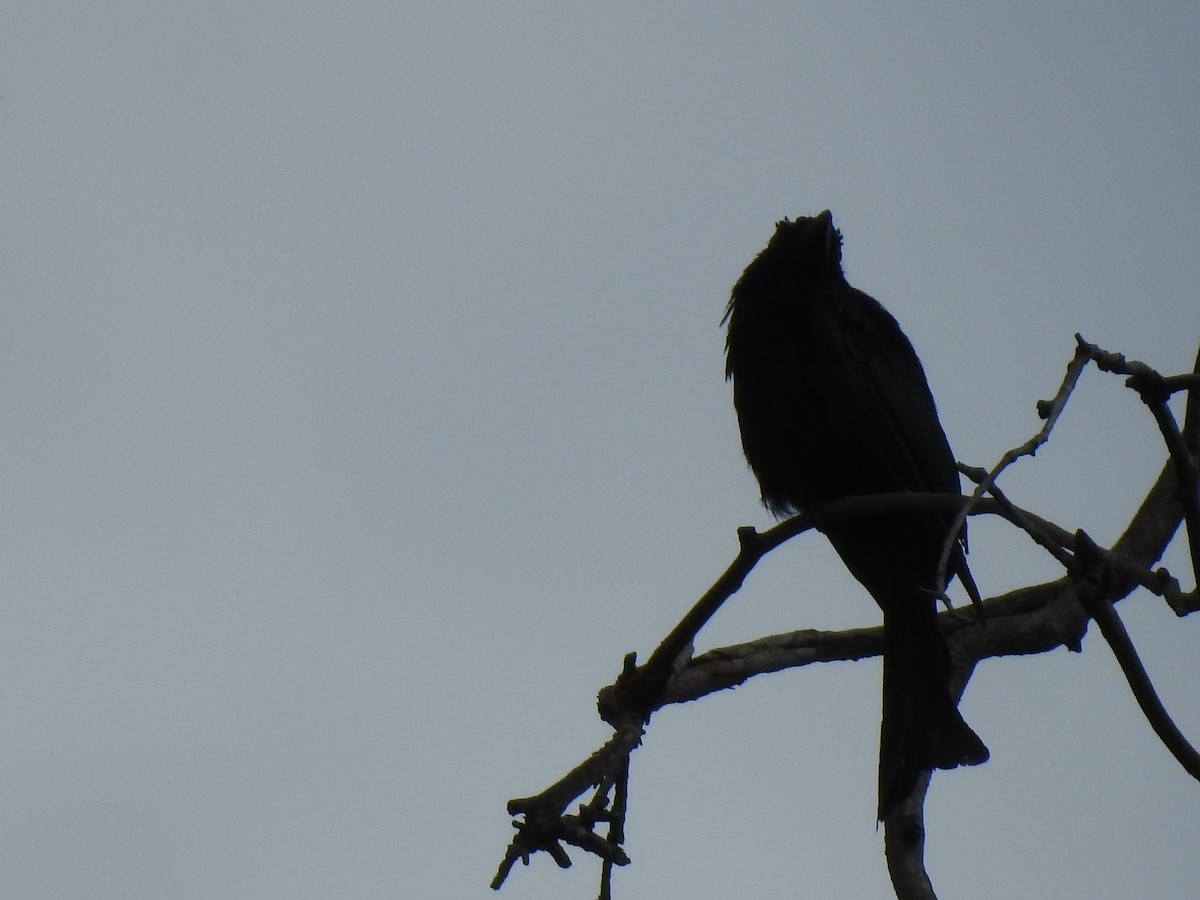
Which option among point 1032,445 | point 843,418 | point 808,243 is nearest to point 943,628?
point 843,418

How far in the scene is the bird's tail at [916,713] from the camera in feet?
11.0

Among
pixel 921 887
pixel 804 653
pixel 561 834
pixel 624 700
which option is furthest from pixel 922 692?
pixel 561 834

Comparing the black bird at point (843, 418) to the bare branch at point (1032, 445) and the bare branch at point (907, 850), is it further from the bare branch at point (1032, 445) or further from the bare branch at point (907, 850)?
the bare branch at point (1032, 445)

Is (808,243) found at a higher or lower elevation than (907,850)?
higher

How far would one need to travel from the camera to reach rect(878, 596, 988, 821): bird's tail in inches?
132

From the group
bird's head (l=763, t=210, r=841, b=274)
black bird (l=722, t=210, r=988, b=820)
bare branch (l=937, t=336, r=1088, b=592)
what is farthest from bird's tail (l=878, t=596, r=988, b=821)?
bird's head (l=763, t=210, r=841, b=274)

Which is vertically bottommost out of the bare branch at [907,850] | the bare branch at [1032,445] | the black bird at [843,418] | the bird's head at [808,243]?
the bare branch at [907,850]

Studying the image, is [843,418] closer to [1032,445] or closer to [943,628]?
[943,628]

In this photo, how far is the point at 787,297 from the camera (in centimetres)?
457

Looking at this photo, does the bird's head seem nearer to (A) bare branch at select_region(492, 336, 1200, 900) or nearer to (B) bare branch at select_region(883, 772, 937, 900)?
(A) bare branch at select_region(492, 336, 1200, 900)

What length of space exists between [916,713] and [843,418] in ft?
3.64

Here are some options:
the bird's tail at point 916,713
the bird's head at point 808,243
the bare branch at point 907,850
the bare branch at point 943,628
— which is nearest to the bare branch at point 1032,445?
the bare branch at point 943,628

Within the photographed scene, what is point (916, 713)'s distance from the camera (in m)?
3.50

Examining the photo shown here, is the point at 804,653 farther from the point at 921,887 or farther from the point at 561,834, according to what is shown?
the point at 561,834
